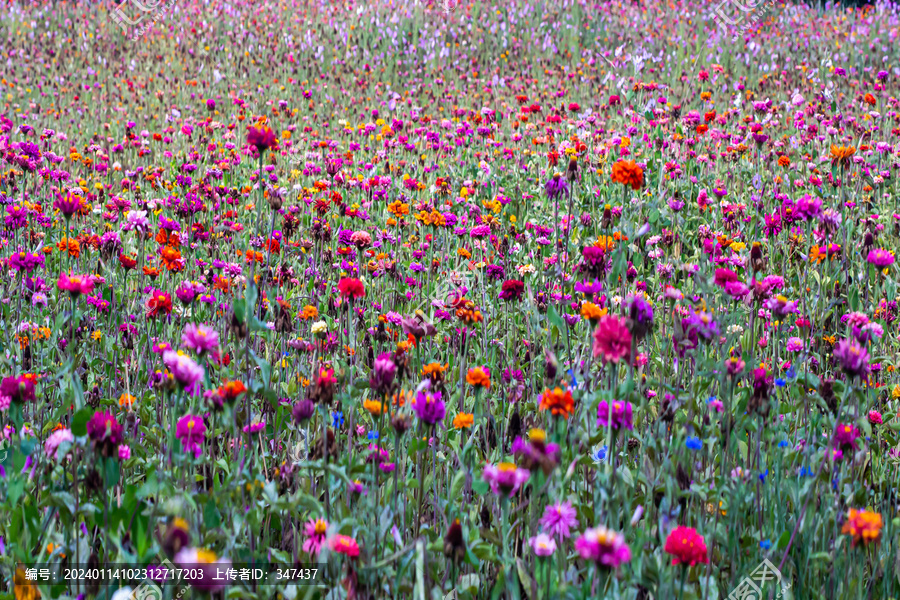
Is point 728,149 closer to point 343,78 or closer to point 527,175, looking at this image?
point 527,175

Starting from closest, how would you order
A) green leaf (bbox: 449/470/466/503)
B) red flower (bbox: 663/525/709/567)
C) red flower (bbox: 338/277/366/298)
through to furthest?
red flower (bbox: 663/525/709/567) < green leaf (bbox: 449/470/466/503) < red flower (bbox: 338/277/366/298)

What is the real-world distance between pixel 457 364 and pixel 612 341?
1.30 m

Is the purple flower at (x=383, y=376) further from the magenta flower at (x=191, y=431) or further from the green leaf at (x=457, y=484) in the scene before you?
the magenta flower at (x=191, y=431)

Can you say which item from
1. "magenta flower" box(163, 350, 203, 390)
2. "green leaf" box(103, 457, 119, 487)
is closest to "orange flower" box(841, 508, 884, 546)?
"magenta flower" box(163, 350, 203, 390)

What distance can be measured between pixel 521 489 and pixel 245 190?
348 cm

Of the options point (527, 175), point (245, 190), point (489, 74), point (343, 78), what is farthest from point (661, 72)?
point (245, 190)

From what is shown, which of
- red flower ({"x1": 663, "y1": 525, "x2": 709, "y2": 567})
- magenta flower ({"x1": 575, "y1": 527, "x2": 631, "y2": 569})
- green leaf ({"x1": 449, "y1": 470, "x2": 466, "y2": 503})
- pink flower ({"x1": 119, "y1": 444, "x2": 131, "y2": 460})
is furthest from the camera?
pink flower ({"x1": 119, "y1": 444, "x2": 131, "y2": 460})

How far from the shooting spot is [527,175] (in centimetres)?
543

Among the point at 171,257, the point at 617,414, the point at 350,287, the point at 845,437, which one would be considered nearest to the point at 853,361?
the point at 845,437

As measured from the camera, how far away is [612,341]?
4.97ft

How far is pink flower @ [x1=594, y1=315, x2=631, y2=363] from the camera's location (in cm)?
150

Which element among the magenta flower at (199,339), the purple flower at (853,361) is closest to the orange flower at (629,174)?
the purple flower at (853,361)

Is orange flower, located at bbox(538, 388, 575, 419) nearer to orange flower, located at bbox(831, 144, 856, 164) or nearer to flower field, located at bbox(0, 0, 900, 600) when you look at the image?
flower field, located at bbox(0, 0, 900, 600)

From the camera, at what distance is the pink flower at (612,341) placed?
4.91 ft
